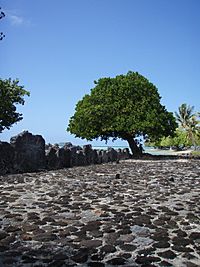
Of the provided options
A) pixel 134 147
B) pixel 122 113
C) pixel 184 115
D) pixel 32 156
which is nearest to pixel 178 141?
pixel 184 115

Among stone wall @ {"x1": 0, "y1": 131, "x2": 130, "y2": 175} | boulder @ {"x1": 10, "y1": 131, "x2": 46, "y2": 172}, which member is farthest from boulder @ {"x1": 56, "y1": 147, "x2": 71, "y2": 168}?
boulder @ {"x1": 10, "y1": 131, "x2": 46, "y2": 172}

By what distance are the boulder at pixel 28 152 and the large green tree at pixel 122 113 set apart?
40.7 feet

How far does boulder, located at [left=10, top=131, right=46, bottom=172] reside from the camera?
1659 centimetres

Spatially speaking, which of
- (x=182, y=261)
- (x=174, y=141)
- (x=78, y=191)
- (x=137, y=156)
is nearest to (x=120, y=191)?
(x=78, y=191)

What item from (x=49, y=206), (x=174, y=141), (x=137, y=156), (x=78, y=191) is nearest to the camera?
(x=49, y=206)

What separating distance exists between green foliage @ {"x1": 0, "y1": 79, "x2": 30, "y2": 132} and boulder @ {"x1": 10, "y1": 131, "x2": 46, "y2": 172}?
12.2m

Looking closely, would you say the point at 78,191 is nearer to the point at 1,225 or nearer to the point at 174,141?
the point at 1,225

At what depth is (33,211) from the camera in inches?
260

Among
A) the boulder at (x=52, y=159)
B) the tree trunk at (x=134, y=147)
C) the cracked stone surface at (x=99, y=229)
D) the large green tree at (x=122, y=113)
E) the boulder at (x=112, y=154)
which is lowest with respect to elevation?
the cracked stone surface at (x=99, y=229)

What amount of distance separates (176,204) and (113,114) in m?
23.3

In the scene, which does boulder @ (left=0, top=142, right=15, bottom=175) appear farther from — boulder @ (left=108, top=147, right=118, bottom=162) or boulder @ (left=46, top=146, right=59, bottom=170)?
boulder @ (left=108, top=147, right=118, bottom=162)

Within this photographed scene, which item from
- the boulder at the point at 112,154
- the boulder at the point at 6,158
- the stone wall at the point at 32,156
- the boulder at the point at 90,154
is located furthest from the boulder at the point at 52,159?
the boulder at the point at 112,154

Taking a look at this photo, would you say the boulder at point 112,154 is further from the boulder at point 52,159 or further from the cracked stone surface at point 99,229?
the cracked stone surface at point 99,229

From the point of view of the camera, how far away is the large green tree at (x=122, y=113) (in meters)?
29.7
